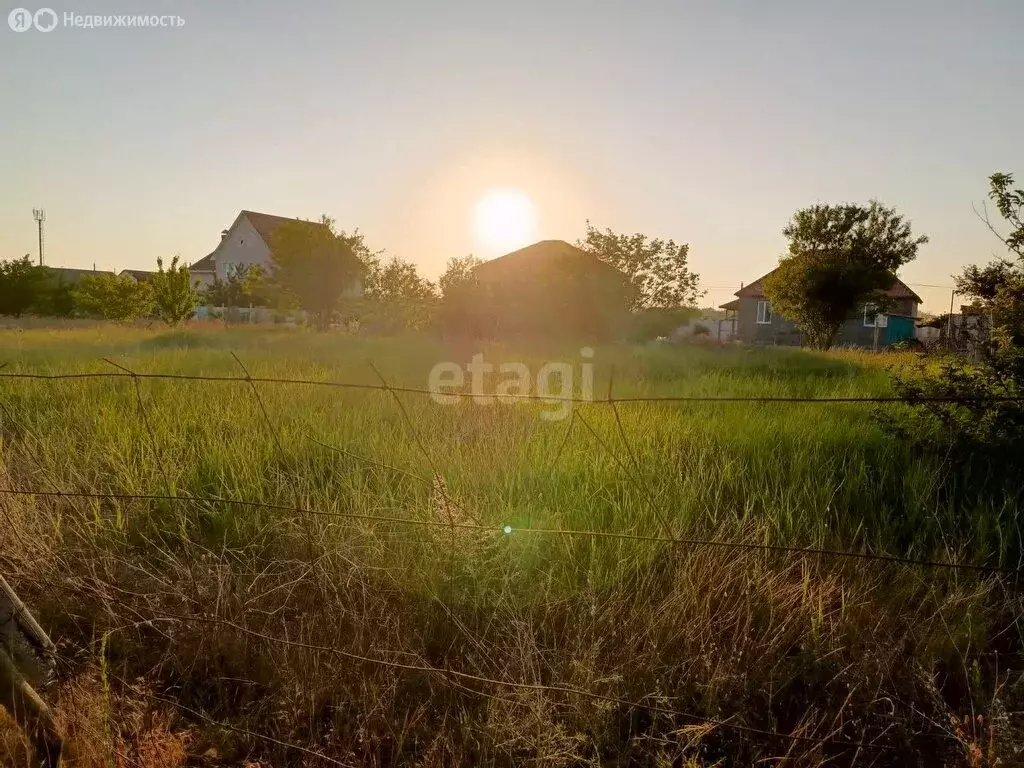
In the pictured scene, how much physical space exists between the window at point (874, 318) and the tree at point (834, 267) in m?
2.29

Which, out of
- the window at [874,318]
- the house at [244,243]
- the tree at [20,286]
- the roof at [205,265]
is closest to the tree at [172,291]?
the tree at [20,286]

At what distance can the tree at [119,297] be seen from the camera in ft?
82.5

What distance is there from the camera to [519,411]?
5.41 meters

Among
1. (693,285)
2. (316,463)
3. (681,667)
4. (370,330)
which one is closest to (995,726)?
(681,667)

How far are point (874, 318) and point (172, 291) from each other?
37.1m

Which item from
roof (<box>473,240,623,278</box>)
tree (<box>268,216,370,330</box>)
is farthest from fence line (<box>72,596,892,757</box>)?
tree (<box>268,216,370,330</box>)

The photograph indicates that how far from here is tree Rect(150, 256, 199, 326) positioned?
2647 cm

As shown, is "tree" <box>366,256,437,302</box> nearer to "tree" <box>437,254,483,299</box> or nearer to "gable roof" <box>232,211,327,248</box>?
"tree" <box>437,254,483,299</box>

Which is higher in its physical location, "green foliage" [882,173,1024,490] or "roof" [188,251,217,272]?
"roof" [188,251,217,272]

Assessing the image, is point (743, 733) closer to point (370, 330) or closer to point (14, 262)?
point (370, 330)

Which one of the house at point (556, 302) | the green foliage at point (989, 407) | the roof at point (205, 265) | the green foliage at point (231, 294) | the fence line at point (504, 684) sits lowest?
the fence line at point (504, 684)

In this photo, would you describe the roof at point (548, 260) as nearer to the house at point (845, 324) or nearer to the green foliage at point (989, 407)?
the house at point (845, 324)

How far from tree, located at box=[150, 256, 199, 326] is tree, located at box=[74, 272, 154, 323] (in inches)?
20.5

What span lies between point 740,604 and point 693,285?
24.1 m
